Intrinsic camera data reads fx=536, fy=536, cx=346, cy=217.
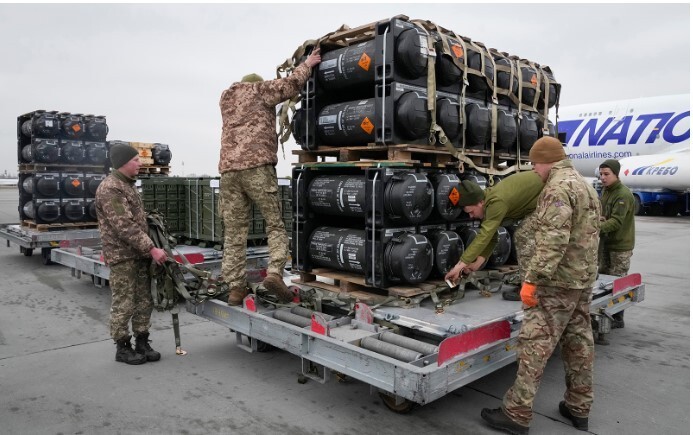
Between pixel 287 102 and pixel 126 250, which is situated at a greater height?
pixel 287 102

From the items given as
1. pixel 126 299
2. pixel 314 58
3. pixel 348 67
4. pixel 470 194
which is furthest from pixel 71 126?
pixel 470 194

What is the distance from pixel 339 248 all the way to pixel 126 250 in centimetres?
208

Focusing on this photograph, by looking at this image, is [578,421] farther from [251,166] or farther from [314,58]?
[314,58]

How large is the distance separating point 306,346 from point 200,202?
5780 mm

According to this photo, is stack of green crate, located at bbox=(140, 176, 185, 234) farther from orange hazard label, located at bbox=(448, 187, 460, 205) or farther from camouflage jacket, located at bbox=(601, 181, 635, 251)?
camouflage jacket, located at bbox=(601, 181, 635, 251)

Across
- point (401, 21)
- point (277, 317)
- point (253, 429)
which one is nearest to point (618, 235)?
point (401, 21)

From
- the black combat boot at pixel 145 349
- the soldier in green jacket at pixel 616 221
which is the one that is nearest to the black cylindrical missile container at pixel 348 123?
the black combat boot at pixel 145 349

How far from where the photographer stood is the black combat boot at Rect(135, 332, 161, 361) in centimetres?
532

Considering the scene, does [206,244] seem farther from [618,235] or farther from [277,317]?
[618,235]

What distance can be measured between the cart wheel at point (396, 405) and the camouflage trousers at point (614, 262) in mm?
3822

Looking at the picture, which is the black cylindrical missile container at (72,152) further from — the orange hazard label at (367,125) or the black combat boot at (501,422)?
the black combat boot at (501,422)

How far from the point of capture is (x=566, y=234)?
364 cm

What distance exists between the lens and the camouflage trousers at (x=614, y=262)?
21.5 ft

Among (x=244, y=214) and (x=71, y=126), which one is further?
(x=71, y=126)
